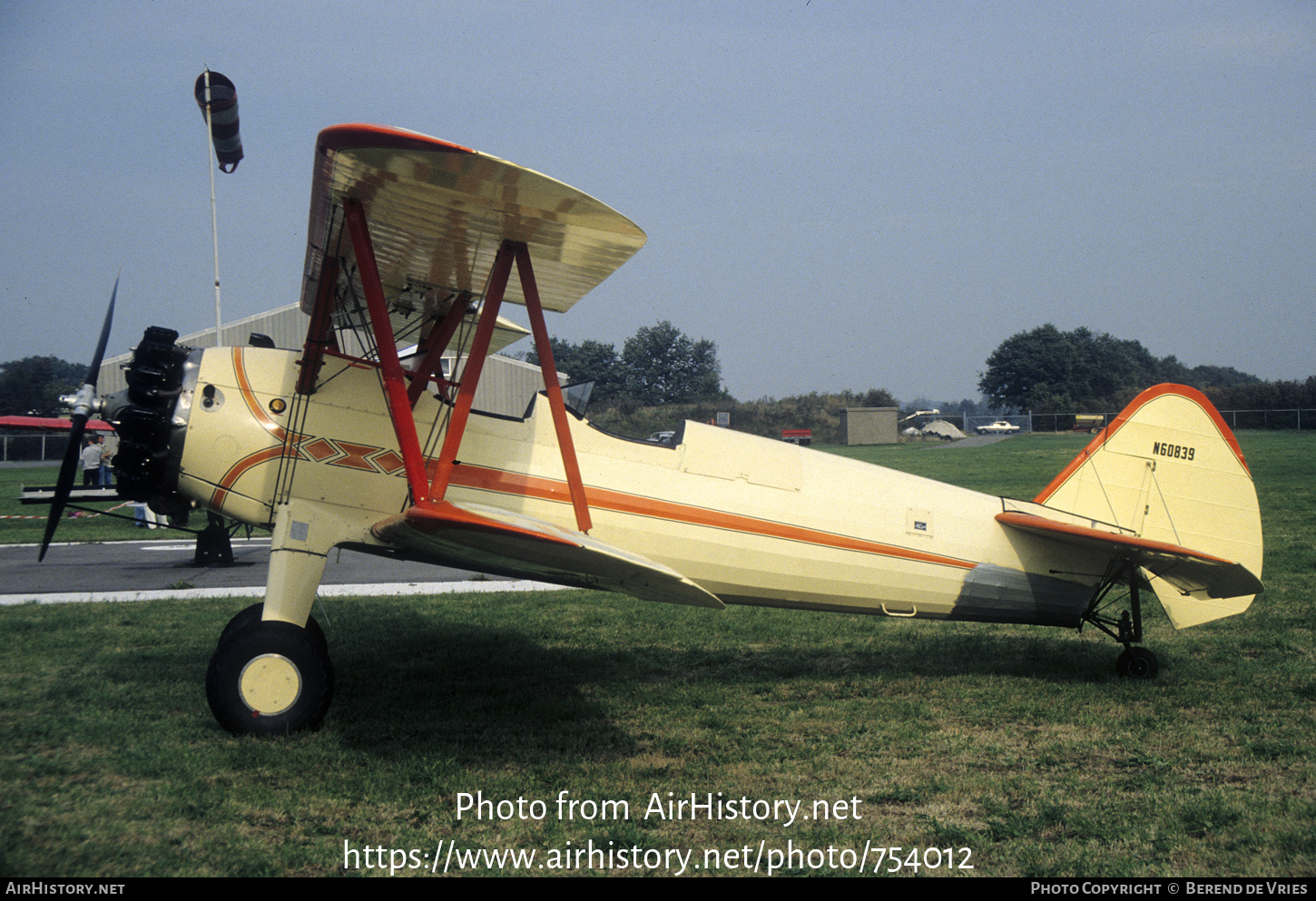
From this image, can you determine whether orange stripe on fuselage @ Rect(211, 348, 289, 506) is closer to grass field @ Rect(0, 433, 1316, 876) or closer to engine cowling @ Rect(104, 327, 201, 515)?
engine cowling @ Rect(104, 327, 201, 515)

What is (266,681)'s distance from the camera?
4488 millimetres

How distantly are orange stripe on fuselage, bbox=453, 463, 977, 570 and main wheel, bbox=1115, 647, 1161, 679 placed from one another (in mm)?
1677

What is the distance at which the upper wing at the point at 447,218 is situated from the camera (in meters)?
4.12

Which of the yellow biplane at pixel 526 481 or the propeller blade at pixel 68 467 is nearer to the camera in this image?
the yellow biplane at pixel 526 481

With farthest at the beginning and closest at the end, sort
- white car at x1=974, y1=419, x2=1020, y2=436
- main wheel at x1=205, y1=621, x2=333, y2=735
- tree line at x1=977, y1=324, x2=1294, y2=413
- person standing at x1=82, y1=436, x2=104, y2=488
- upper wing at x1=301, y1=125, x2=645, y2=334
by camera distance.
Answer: tree line at x1=977, y1=324, x2=1294, y2=413 < white car at x1=974, y1=419, x2=1020, y2=436 < person standing at x1=82, y1=436, x2=104, y2=488 < main wheel at x1=205, y1=621, x2=333, y2=735 < upper wing at x1=301, y1=125, x2=645, y2=334

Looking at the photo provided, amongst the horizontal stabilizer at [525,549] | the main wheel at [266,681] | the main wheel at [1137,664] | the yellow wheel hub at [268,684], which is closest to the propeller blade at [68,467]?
the main wheel at [266,681]

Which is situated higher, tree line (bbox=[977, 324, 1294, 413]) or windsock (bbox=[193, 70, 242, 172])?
tree line (bbox=[977, 324, 1294, 413])

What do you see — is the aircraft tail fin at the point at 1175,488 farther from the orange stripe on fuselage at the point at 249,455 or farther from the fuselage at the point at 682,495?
the orange stripe on fuselage at the point at 249,455

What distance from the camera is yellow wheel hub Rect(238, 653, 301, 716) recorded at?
447 centimetres

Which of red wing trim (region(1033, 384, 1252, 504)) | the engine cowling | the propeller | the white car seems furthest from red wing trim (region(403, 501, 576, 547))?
the white car

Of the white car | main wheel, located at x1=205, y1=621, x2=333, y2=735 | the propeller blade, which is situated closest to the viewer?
main wheel, located at x1=205, y1=621, x2=333, y2=735

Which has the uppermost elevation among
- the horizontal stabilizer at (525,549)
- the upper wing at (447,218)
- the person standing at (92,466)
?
the upper wing at (447,218)

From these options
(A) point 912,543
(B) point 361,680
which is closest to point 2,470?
(B) point 361,680

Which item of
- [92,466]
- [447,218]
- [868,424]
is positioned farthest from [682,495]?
[868,424]
